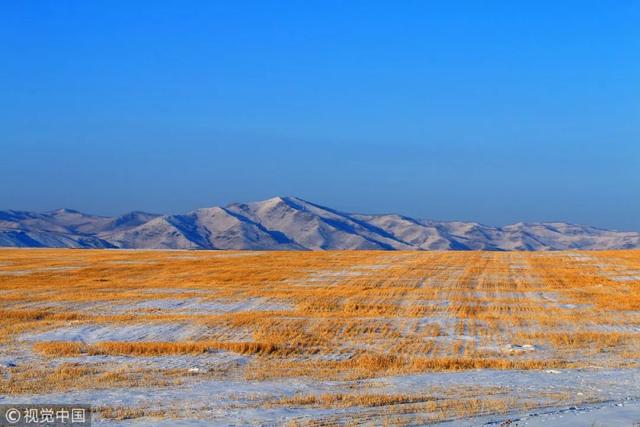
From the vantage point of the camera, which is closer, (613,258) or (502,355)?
(502,355)

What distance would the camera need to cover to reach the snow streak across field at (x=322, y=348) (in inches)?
628

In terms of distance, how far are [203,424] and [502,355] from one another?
10359 millimetres

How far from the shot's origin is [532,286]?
43.6m

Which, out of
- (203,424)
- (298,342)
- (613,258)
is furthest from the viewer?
(613,258)

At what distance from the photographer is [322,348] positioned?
23.2 m

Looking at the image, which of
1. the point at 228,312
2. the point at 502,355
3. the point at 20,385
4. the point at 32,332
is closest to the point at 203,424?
the point at 20,385

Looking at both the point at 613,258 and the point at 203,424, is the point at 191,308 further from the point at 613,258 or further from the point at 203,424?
the point at 613,258

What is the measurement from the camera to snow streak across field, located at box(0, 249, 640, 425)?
15953mm
